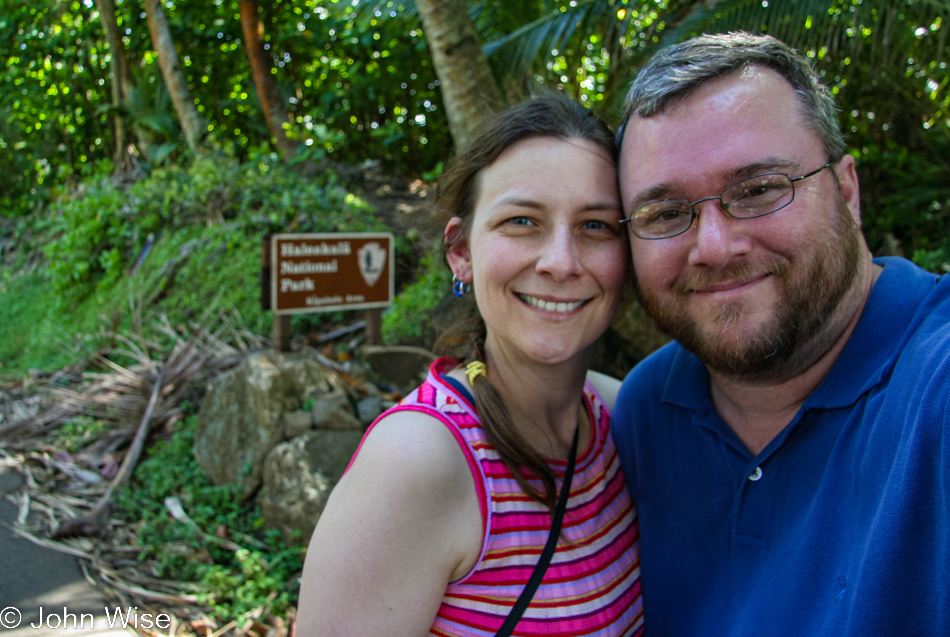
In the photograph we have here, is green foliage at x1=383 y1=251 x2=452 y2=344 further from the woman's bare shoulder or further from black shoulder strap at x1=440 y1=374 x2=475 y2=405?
black shoulder strap at x1=440 y1=374 x2=475 y2=405

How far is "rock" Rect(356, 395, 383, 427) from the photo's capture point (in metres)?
4.18

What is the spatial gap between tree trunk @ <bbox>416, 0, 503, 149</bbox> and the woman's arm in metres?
2.91

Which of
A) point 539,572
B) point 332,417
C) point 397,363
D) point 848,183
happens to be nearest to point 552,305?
point 539,572

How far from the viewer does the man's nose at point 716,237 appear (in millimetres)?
1374

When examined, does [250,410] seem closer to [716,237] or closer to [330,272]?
[330,272]

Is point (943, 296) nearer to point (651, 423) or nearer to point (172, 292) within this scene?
point (651, 423)

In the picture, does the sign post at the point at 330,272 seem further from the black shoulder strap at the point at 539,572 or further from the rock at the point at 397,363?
the black shoulder strap at the point at 539,572

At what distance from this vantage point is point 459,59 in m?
3.86

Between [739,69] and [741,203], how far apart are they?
12.8 inches

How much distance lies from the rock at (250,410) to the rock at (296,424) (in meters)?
0.06

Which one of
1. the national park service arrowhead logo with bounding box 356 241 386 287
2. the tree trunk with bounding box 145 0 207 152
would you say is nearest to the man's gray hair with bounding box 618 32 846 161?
the national park service arrowhead logo with bounding box 356 241 386 287

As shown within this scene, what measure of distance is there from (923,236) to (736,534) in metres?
5.91

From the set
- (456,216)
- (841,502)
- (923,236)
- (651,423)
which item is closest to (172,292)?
(456,216)

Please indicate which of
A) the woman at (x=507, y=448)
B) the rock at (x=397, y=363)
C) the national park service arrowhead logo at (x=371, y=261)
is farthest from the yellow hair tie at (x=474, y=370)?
the rock at (x=397, y=363)
